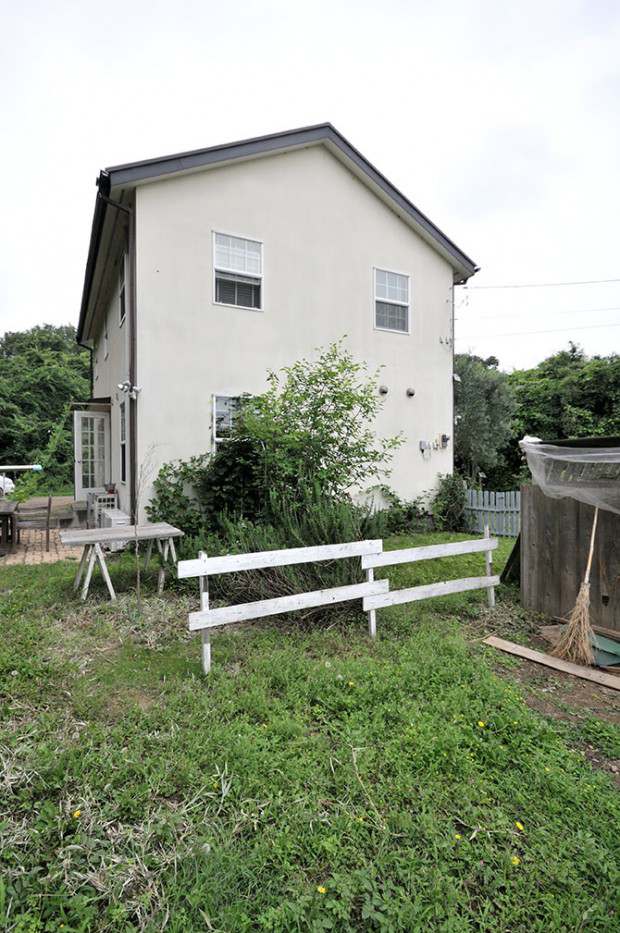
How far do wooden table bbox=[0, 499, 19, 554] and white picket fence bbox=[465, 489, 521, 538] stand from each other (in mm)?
9183

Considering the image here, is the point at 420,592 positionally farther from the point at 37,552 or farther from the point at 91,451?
the point at 91,451

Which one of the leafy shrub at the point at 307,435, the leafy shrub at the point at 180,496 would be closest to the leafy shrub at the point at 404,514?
the leafy shrub at the point at 307,435

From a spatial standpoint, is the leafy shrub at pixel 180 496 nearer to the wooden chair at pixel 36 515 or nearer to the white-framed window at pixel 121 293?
the wooden chair at pixel 36 515

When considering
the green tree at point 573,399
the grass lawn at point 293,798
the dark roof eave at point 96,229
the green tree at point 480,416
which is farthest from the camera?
the green tree at point 480,416

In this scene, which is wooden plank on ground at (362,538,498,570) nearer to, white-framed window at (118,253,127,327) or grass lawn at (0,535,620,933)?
grass lawn at (0,535,620,933)

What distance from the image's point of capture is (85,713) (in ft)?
9.73

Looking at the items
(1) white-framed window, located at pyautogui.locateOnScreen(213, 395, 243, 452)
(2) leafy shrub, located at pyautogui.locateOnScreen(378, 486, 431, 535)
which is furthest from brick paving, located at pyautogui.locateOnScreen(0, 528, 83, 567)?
(2) leafy shrub, located at pyautogui.locateOnScreen(378, 486, 431, 535)

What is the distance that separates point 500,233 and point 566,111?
7.72 m

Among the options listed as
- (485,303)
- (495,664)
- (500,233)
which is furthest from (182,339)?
(485,303)

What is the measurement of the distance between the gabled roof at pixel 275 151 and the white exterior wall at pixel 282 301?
0.21 meters

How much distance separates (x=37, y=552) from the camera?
8.01 meters

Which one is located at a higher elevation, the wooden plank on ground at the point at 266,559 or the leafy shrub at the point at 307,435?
the leafy shrub at the point at 307,435

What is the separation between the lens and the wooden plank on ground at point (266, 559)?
372 cm

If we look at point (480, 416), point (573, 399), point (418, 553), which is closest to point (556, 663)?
point (418, 553)
